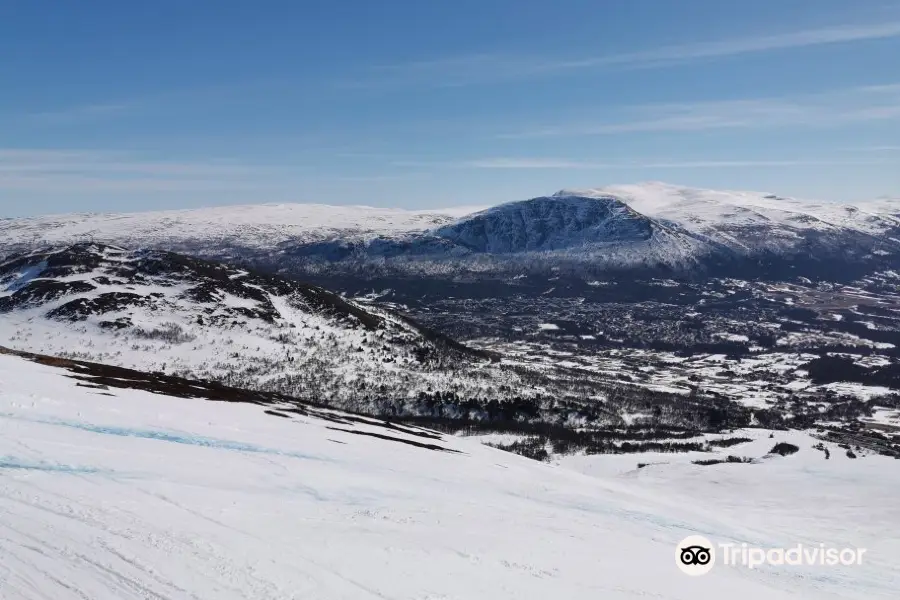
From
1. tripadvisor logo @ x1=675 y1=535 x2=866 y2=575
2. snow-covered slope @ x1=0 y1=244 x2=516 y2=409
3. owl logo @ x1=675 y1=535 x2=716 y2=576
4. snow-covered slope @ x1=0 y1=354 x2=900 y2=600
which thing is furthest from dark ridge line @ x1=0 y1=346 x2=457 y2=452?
snow-covered slope @ x1=0 y1=244 x2=516 y2=409

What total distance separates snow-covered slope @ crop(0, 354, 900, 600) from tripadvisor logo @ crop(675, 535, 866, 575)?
130 centimetres

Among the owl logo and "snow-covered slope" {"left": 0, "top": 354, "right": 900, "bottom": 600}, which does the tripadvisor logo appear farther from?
"snow-covered slope" {"left": 0, "top": 354, "right": 900, "bottom": 600}

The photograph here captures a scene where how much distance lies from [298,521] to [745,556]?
37883 mm

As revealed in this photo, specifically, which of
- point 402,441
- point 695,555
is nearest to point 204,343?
point 402,441

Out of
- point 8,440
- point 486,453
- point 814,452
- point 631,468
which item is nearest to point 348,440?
point 486,453

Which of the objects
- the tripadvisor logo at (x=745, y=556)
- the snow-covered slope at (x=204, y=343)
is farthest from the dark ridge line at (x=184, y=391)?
the snow-covered slope at (x=204, y=343)

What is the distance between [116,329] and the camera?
16875cm

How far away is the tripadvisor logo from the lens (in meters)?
43.1

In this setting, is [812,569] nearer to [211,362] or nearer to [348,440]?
[348,440]

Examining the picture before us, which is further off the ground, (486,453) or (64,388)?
(64,388)

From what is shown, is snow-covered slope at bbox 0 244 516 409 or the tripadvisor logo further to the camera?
snow-covered slope at bbox 0 244 516 409

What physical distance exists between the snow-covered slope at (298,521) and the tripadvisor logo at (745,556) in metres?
1.30

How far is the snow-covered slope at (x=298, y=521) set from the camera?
83.7 feet

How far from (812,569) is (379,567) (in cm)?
4012
